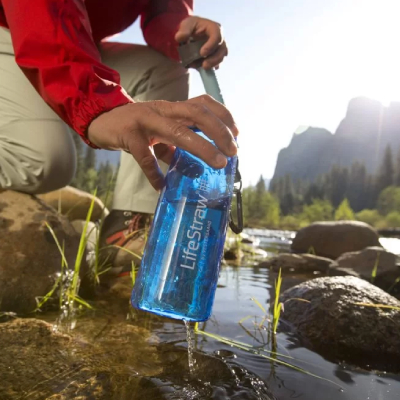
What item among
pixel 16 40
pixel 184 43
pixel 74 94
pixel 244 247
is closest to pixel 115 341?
pixel 74 94

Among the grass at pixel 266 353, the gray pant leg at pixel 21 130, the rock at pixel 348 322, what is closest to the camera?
the grass at pixel 266 353

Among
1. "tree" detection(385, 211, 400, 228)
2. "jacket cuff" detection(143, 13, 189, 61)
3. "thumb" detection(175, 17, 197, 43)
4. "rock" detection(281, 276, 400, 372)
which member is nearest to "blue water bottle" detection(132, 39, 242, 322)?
"rock" detection(281, 276, 400, 372)

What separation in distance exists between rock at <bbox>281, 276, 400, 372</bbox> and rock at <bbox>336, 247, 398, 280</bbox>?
70.5 inches

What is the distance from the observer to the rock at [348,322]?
5.84 ft

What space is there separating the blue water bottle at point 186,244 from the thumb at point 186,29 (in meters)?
1.22

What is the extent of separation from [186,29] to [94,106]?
123cm

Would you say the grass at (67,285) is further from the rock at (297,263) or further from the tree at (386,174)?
the tree at (386,174)

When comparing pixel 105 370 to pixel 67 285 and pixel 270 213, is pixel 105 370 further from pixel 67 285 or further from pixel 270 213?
pixel 270 213

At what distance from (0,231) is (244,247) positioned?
15.8 feet

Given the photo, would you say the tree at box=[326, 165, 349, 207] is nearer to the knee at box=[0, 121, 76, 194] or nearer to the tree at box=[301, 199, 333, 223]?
the tree at box=[301, 199, 333, 223]

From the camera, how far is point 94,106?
132 centimetres

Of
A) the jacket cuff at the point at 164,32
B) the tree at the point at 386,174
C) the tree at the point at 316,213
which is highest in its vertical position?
the tree at the point at 386,174

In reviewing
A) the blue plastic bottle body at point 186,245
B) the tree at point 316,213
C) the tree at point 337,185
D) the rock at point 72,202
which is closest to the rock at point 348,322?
the blue plastic bottle body at point 186,245

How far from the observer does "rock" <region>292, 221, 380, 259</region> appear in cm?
906
